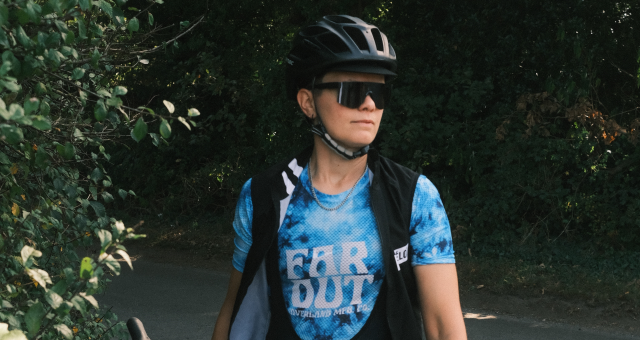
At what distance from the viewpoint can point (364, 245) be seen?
2199 millimetres

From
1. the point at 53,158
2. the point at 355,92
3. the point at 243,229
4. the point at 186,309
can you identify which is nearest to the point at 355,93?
the point at 355,92

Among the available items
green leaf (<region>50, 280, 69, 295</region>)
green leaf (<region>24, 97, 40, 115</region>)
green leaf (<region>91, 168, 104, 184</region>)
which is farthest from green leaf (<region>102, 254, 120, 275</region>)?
green leaf (<region>91, 168, 104, 184</region>)

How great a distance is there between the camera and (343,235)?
2217mm

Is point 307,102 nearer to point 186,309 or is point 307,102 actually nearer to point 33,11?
point 33,11

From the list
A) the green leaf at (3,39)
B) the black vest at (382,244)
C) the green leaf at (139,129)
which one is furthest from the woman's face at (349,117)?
the green leaf at (3,39)

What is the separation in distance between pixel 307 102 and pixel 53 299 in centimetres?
121

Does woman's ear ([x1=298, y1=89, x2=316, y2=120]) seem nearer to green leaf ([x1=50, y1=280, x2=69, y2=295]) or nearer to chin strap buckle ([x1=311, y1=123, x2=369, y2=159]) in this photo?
chin strap buckle ([x1=311, y1=123, x2=369, y2=159])

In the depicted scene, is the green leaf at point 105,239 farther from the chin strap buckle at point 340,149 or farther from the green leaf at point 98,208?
the green leaf at point 98,208

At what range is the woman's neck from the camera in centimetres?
235

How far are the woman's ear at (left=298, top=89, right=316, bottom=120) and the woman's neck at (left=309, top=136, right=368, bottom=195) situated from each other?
123 millimetres

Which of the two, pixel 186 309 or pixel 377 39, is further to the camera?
pixel 186 309

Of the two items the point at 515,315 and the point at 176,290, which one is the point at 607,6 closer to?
the point at 515,315

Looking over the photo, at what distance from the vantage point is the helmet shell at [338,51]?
7.56ft

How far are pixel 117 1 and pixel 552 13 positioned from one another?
7.92 m
